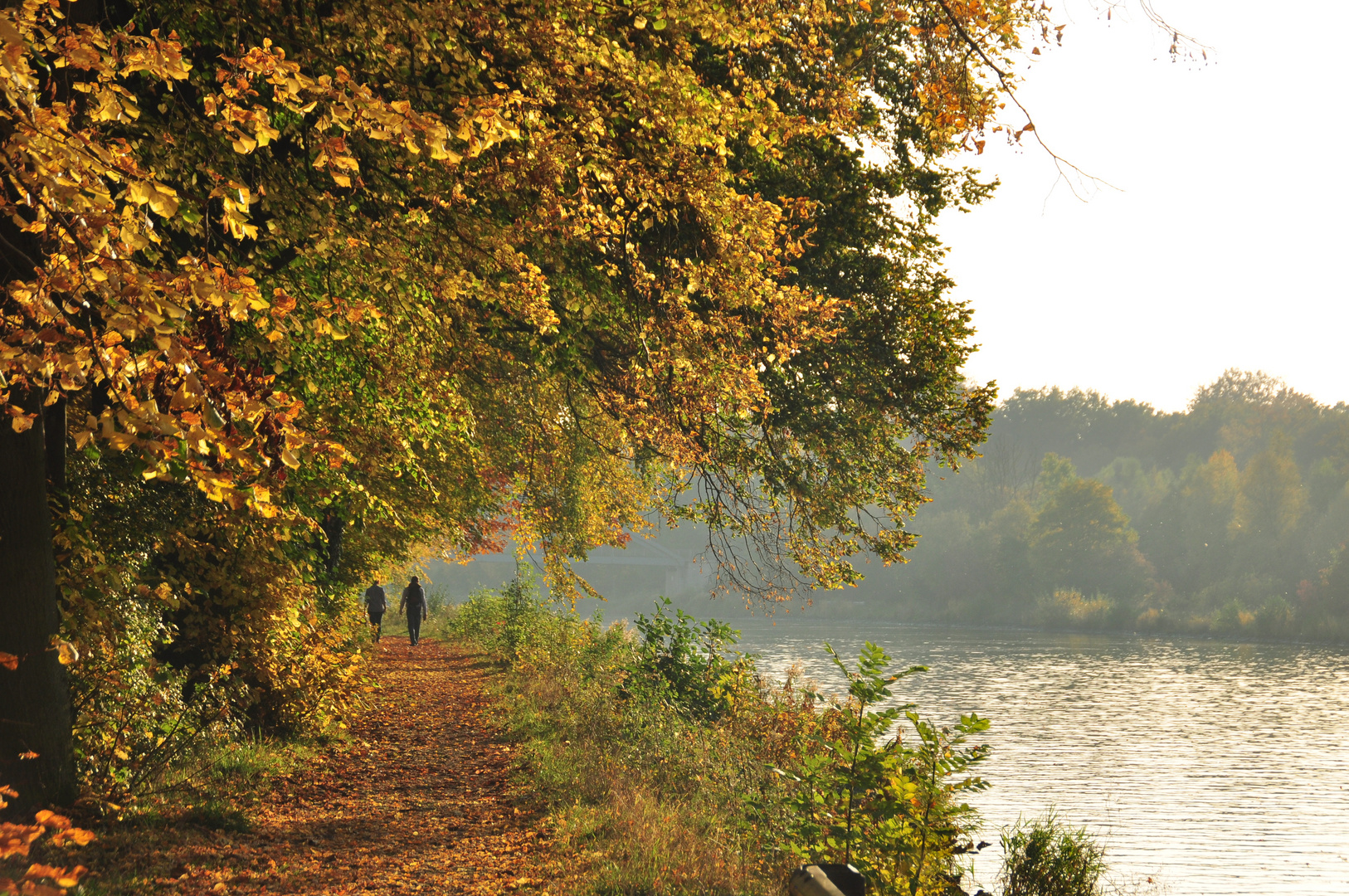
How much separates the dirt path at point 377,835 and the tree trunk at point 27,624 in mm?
674

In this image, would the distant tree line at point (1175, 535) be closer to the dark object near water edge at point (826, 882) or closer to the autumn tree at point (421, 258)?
the autumn tree at point (421, 258)

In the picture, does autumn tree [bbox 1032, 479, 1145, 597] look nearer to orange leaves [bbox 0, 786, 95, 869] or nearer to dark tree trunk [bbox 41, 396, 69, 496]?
dark tree trunk [bbox 41, 396, 69, 496]

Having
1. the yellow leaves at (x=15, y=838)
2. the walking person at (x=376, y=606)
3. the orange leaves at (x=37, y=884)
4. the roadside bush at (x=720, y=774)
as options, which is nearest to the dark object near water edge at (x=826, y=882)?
the roadside bush at (x=720, y=774)

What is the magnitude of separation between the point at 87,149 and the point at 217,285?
60 centimetres

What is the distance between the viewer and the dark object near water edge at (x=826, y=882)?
9.43 feet

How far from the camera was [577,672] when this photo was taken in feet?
52.0

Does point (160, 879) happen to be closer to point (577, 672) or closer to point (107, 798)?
point (107, 798)

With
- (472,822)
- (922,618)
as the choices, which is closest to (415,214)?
(472,822)

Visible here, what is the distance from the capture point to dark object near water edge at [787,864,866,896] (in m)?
2.88

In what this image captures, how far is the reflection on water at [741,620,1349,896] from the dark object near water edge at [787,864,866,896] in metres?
7.77

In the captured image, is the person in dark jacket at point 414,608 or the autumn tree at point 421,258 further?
the person in dark jacket at point 414,608

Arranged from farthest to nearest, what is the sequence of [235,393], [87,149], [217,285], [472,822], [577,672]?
[577,672]
[472,822]
[235,393]
[217,285]
[87,149]

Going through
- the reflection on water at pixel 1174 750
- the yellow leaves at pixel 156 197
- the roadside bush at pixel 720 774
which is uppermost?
the yellow leaves at pixel 156 197

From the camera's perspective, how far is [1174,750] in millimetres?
19266
